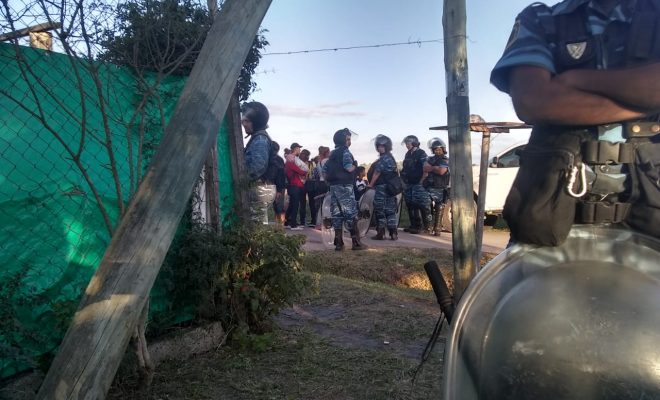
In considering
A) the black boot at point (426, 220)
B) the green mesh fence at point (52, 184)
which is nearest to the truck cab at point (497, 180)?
the black boot at point (426, 220)

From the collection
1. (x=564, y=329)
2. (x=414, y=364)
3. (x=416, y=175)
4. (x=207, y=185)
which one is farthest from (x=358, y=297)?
(x=416, y=175)

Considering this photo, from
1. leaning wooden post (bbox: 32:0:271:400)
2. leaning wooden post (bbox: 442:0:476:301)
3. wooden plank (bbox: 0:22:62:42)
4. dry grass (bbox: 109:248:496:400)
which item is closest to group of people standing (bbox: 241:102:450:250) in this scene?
dry grass (bbox: 109:248:496:400)

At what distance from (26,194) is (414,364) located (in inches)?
109

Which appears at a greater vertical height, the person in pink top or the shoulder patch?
the shoulder patch

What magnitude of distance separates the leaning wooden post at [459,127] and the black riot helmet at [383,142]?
6689 millimetres

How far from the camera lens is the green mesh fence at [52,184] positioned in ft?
9.24

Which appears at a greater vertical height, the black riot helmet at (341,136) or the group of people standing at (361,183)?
the black riot helmet at (341,136)

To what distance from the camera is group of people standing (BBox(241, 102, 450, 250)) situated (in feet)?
30.6

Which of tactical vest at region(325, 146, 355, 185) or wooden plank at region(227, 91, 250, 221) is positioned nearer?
wooden plank at region(227, 91, 250, 221)

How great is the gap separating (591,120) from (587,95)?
66 mm

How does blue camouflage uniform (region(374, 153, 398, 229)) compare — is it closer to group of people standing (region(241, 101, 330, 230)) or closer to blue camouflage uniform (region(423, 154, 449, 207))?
blue camouflage uniform (region(423, 154, 449, 207))

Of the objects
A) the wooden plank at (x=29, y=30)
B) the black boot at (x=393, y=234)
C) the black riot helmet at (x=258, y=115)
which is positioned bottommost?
the black boot at (x=393, y=234)

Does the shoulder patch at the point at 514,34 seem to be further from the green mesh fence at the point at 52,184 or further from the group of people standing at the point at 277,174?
the group of people standing at the point at 277,174

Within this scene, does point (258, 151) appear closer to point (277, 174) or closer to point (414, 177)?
point (277, 174)
